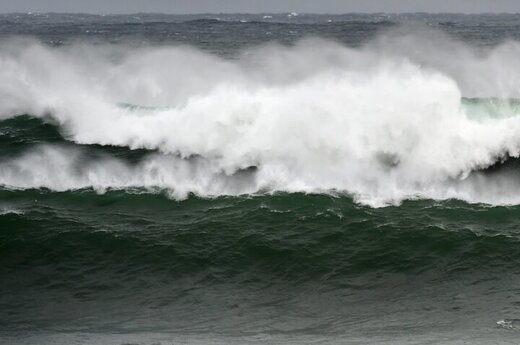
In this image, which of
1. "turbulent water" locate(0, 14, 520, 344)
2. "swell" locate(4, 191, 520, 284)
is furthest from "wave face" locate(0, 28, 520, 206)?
"swell" locate(4, 191, 520, 284)

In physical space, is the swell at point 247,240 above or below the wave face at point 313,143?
below

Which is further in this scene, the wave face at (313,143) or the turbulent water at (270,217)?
the wave face at (313,143)

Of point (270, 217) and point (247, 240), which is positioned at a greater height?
point (270, 217)

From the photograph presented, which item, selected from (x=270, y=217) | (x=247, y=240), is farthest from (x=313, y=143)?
(x=247, y=240)

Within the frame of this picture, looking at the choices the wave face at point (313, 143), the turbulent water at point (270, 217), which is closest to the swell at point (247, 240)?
the turbulent water at point (270, 217)

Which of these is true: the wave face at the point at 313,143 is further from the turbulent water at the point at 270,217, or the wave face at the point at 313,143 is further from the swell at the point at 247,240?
the swell at the point at 247,240

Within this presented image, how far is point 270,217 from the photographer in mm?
15031

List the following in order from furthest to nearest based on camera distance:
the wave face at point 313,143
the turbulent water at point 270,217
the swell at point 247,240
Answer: the wave face at point 313,143, the swell at point 247,240, the turbulent water at point 270,217

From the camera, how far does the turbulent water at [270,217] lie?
35.2 ft

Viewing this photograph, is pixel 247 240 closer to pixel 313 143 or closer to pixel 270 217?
pixel 270 217

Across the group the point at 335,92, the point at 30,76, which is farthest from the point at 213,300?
the point at 30,76

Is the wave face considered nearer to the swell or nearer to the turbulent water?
the turbulent water

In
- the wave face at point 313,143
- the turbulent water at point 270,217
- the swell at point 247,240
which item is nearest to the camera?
the turbulent water at point 270,217

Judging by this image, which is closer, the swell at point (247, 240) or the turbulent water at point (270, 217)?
the turbulent water at point (270, 217)
